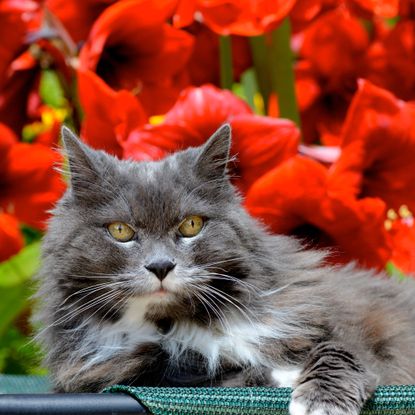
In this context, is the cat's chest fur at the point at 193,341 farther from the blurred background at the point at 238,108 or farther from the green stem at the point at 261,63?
the green stem at the point at 261,63

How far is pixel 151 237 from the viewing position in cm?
87

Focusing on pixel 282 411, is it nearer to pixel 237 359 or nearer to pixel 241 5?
pixel 237 359

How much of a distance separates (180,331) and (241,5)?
1.51 ft

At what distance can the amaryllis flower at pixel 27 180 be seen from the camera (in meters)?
1.19

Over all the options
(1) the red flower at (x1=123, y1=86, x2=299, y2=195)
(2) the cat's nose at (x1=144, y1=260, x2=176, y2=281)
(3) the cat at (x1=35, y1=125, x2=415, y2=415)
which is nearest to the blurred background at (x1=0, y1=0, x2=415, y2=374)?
(1) the red flower at (x1=123, y1=86, x2=299, y2=195)

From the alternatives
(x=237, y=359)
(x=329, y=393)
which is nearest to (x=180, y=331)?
(x=237, y=359)

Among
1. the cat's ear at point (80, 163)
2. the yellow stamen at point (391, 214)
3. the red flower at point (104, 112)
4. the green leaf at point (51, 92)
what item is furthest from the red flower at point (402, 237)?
the green leaf at point (51, 92)

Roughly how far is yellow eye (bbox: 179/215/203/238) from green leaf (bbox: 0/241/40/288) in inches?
16.1

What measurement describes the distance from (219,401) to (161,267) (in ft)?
0.57

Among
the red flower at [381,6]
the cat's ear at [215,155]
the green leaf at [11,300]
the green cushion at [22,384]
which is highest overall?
the red flower at [381,6]

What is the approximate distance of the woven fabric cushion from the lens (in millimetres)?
706

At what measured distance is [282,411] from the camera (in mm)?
742

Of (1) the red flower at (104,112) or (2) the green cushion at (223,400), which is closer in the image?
(2) the green cushion at (223,400)

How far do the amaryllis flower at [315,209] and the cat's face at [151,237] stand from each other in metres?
0.16
